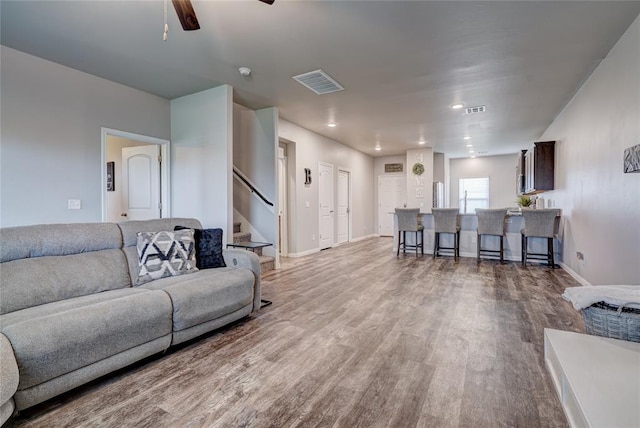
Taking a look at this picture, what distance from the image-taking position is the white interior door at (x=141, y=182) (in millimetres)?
4758

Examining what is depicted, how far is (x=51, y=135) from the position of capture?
3535 millimetres

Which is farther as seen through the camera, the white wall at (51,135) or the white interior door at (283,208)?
the white interior door at (283,208)

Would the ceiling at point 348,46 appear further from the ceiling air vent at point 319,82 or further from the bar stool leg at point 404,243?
the bar stool leg at point 404,243

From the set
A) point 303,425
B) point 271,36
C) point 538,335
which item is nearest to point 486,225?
point 538,335

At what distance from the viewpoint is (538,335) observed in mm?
2471

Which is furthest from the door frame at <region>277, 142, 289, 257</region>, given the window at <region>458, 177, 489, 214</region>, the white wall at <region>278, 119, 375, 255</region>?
the window at <region>458, 177, 489, 214</region>

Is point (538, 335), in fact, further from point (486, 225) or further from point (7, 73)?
point (7, 73)

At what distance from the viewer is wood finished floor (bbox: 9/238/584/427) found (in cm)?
156

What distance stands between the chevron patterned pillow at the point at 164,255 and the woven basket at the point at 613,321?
3002mm

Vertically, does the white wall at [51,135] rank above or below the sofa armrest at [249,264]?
above

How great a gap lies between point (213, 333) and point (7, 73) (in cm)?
355

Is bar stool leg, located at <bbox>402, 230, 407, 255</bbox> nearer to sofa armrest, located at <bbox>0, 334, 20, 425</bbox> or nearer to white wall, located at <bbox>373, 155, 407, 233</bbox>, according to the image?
white wall, located at <bbox>373, 155, 407, 233</bbox>

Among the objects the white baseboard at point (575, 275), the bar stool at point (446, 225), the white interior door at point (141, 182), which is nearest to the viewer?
the white baseboard at point (575, 275)

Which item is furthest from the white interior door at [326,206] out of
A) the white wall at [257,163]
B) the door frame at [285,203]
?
the white wall at [257,163]
